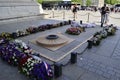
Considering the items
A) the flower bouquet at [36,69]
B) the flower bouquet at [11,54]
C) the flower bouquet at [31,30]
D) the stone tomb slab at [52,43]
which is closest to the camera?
the flower bouquet at [36,69]

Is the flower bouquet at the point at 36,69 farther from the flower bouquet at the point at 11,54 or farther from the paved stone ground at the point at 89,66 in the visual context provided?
the flower bouquet at the point at 11,54

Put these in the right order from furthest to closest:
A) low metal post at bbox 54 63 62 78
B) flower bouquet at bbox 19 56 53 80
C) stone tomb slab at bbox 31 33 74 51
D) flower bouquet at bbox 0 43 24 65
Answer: stone tomb slab at bbox 31 33 74 51
flower bouquet at bbox 0 43 24 65
low metal post at bbox 54 63 62 78
flower bouquet at bbox 19 56 53 80

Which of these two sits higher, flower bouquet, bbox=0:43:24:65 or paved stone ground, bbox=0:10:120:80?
flower bouquet, bbox=0:43:24:65

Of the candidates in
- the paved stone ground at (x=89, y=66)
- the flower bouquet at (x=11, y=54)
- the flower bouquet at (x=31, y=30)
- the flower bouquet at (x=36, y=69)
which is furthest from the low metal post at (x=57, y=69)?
the flower bouquet at (x=31, y=30)

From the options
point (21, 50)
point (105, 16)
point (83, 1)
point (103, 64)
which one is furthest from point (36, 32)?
point (83, 1)

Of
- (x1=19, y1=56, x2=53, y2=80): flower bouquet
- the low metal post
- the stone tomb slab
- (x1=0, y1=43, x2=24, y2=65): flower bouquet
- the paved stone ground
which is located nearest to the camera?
(x1=19, y1=56, x2=53, y2=80): flower bouquet

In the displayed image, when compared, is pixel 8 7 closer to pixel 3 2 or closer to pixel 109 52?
pixel 3 2

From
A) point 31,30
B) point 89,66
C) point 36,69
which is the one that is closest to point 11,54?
point 36,69

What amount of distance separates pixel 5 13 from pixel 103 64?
9761 millimetres

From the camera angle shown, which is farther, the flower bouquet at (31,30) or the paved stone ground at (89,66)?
the flower bouquet at (31,30)

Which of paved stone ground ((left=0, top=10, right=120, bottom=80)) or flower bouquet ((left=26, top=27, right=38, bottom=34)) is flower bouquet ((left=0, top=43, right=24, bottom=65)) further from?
flower bouquet ((left=26, top=27, right=38, bottom=34))

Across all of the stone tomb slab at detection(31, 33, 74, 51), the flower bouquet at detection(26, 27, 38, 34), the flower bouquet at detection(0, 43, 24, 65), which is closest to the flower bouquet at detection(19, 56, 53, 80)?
the flower bouquet at detection(0, 43, 24, 65)

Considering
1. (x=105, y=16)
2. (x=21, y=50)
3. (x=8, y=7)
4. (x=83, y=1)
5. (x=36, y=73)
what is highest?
(x=83, y=1)

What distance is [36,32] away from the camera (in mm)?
9180
